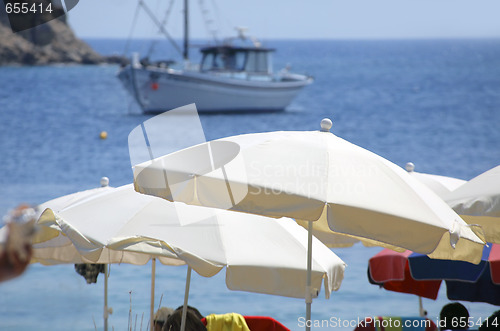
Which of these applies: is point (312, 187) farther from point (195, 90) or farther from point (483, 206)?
point (195, 90)

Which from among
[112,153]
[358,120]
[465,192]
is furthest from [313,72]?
[465,192]

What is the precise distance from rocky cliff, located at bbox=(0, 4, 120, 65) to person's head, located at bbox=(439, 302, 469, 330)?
79.0 m

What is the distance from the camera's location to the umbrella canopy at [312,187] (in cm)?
321

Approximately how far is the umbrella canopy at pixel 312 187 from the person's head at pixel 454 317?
1.00 meters

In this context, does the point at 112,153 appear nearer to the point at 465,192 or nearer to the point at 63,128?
the point at 63,128

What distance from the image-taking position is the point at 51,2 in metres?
2.51

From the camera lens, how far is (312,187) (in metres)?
3.25

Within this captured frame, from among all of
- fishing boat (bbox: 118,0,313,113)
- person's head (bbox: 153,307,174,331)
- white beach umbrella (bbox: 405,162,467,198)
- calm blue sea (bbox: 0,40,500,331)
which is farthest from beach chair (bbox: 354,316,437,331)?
fishing boat (bbox: 118,0,313,113)

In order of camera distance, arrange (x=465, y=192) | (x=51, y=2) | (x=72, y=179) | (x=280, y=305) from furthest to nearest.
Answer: (x=72, y=179) → (x=280, y=305) → (x=465, y=192) → (x=51, y=2)

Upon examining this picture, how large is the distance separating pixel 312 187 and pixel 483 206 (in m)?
1.44

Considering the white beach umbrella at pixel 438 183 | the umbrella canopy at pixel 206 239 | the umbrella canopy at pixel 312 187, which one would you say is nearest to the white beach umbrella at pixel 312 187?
the umbrella canopy at pixel 312 187

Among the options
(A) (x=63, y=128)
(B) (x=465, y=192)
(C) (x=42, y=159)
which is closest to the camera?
(B) (x=465, y=192)

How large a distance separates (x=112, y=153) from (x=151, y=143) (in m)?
25.3

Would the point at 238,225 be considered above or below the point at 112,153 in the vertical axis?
above
